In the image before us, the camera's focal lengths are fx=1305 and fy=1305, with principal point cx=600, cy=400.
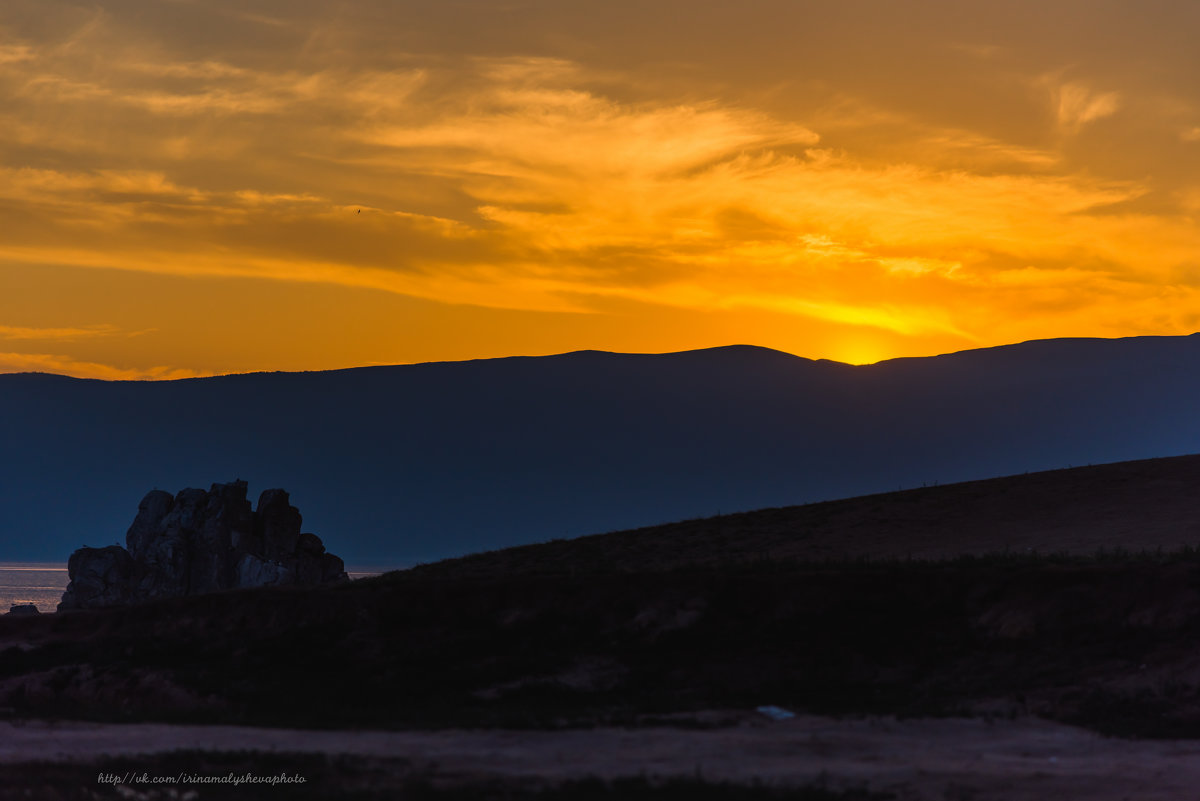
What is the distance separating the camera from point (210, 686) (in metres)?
29.2

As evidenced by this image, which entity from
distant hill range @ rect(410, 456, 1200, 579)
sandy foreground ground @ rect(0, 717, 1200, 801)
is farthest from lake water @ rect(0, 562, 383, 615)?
sandy foreground ground @ rect(0, 717, 1200, 801)

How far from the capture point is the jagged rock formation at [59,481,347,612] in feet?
221

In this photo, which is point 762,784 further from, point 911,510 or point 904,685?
point 911,510

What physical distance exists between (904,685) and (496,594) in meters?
11.0

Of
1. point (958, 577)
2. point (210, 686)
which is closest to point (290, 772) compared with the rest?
point (210, 686)

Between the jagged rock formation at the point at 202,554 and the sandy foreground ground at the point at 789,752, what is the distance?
44.7 m

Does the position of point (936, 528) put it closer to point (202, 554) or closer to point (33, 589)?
point (202, 554)

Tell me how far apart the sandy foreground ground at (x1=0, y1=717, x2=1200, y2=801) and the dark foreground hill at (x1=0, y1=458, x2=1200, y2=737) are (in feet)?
4.02

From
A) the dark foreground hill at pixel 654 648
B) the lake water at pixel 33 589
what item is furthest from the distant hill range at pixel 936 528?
the lake water at pixel 33 589

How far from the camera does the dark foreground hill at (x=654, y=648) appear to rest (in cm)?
2467

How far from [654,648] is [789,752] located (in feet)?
33.1

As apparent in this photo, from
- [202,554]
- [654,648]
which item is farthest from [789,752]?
[202,554]

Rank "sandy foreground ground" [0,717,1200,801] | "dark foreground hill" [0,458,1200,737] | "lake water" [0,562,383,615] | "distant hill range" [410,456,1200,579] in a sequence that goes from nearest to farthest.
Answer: "sandy foreground ground" [0,717,1200,801]
"dark foreground hill" [0,458,1200,737]
"distant hill range" [410,456,1200,579]
"lake water" [0,562,383,615]

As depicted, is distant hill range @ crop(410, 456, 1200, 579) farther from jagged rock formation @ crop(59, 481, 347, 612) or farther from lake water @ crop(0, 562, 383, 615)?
lake water @ crop(0, 562, 383, 615)
